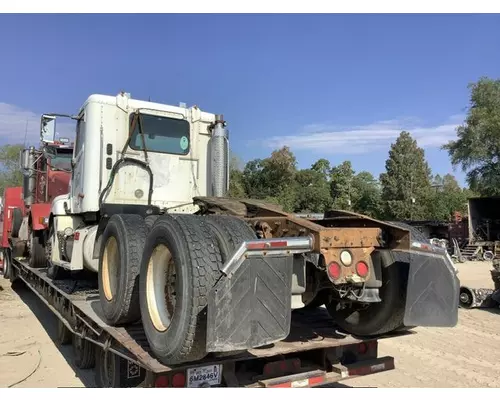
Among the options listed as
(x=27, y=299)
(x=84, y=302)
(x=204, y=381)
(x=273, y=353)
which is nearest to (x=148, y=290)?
(x=204, y=381)

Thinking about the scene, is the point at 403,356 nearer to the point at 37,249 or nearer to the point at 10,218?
the point at 37,249

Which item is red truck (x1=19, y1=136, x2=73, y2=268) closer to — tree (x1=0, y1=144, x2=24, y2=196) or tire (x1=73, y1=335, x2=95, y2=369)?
tire (x1=73, y1=335, x2=95, y2=369)

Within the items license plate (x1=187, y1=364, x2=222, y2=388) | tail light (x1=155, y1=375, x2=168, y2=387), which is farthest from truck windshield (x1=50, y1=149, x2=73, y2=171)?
license plate (x1=187, y1=364, x2=222, y2=388)

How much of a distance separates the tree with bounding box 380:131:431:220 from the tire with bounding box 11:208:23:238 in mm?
34348

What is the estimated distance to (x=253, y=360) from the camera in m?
3.67

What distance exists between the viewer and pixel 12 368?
18.6 feet

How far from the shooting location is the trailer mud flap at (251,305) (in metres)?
2.79

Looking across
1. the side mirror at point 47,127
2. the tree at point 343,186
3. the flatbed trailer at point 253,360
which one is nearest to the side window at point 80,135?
the side mirror at point 47,127

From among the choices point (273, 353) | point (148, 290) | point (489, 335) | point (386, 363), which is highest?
point (148, 290)

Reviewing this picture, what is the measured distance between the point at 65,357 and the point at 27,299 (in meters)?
5.31

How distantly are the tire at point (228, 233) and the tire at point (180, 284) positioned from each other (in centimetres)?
5

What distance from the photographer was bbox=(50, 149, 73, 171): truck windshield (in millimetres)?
8828

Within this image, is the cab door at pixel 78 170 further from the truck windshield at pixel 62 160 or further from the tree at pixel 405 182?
the tree at pixel 405 182

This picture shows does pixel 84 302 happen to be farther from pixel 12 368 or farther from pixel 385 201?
pixel 385 201
